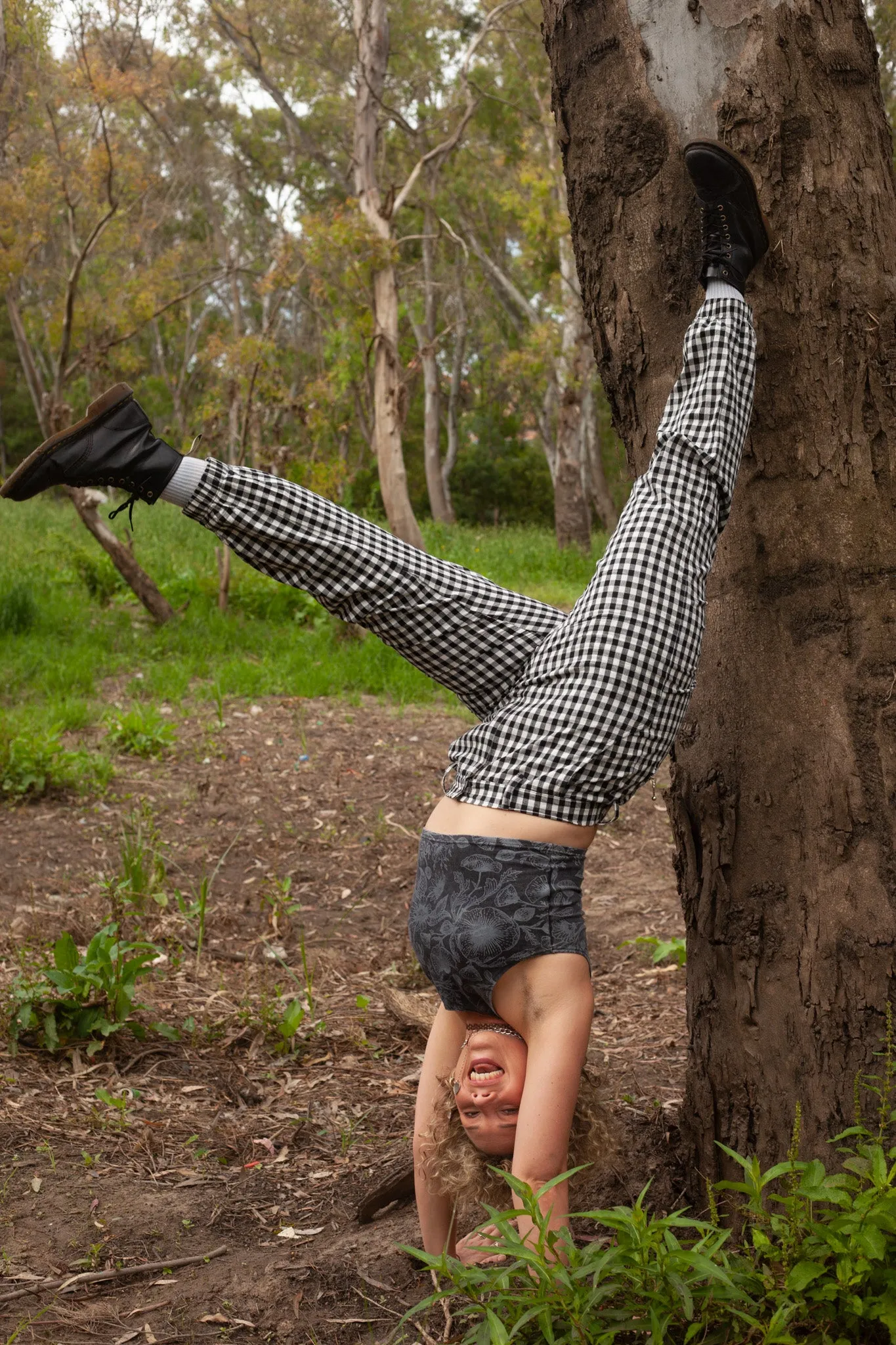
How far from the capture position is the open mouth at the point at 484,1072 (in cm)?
252

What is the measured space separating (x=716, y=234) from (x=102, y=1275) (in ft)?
8.87

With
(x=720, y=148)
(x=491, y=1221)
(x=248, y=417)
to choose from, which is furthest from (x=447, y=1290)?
(x=248, y=417)

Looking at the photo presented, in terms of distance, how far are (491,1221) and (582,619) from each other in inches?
48.9

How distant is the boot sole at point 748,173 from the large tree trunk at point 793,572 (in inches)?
1.2

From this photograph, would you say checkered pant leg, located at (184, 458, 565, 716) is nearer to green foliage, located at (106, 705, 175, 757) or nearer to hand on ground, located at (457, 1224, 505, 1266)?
hand on ground, located at (457, 1224, 505, 1266)

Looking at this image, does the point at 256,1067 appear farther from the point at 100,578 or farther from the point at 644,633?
the point at 100,578

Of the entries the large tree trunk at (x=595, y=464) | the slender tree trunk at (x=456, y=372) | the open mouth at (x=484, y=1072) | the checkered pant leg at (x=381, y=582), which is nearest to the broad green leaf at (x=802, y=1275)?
the open mouth at (x=484, y=1072)

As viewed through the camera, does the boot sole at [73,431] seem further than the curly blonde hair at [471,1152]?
Yes

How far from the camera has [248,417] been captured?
10.3 meters

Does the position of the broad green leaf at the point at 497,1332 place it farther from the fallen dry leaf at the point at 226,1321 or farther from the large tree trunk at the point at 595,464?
the large tree trunk at the point at 595,464

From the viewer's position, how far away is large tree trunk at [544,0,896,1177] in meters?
2.54

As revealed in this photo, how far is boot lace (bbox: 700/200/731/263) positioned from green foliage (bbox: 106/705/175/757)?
5194mm

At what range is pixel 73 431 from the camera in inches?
109

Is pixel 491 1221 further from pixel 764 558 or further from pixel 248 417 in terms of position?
pixel 248 417
